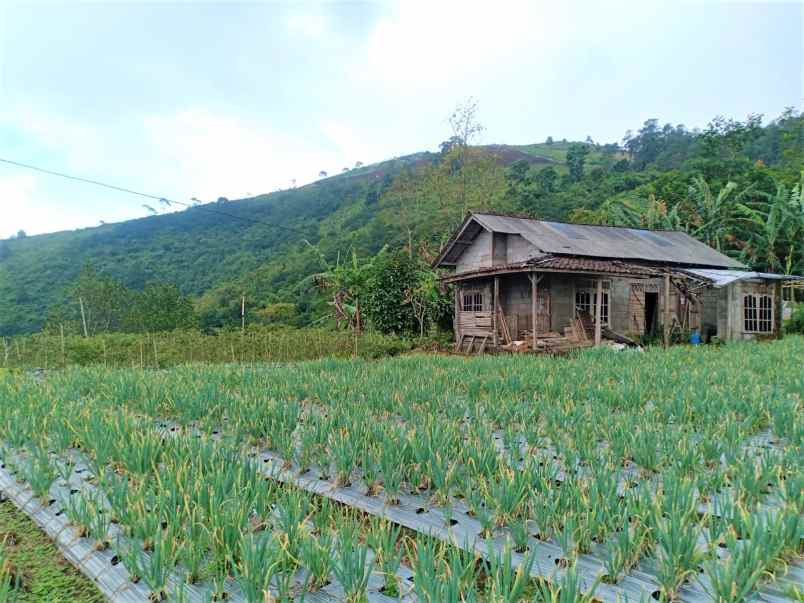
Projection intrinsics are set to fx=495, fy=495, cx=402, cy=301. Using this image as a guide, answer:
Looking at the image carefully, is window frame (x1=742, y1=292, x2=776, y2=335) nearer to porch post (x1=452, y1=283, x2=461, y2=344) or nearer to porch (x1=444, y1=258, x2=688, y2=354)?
porch (x1=444, y1=258, x2=688, y2=354)

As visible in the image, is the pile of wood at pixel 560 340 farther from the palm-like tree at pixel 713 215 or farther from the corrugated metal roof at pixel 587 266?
the palm-like tree at pixel 713 215

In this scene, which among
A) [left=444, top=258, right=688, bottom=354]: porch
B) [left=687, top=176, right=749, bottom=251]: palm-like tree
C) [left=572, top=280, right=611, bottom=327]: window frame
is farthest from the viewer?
[left=687, top=176, right=749, bottom=251]: palm-like tree

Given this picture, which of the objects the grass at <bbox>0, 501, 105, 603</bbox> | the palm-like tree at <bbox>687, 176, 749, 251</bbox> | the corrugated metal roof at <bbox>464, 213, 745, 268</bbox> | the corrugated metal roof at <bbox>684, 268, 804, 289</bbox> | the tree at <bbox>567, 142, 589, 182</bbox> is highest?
the tree at <bbox>567, 142, 589, 182</bbox>

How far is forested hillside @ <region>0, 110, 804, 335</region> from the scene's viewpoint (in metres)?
23.5

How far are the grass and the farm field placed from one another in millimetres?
185

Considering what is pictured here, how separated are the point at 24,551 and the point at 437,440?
2.71 metres

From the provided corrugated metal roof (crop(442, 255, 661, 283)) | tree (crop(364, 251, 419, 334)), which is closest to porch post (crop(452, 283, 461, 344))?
corrugated metal roof (crop(442, 255, 661, 283))

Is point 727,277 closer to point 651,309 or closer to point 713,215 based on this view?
point 651,309

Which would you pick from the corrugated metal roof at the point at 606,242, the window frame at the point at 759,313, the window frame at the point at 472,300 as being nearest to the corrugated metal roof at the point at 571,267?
the corrugated metal roof at the point at 606,242

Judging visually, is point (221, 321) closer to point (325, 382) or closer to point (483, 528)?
point (325, 382)

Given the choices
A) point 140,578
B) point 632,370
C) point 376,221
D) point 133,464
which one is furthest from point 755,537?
point 376,221

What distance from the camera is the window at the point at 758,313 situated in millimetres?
16438

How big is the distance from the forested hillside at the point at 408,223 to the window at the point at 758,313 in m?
4.89

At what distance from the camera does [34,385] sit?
7156mm
